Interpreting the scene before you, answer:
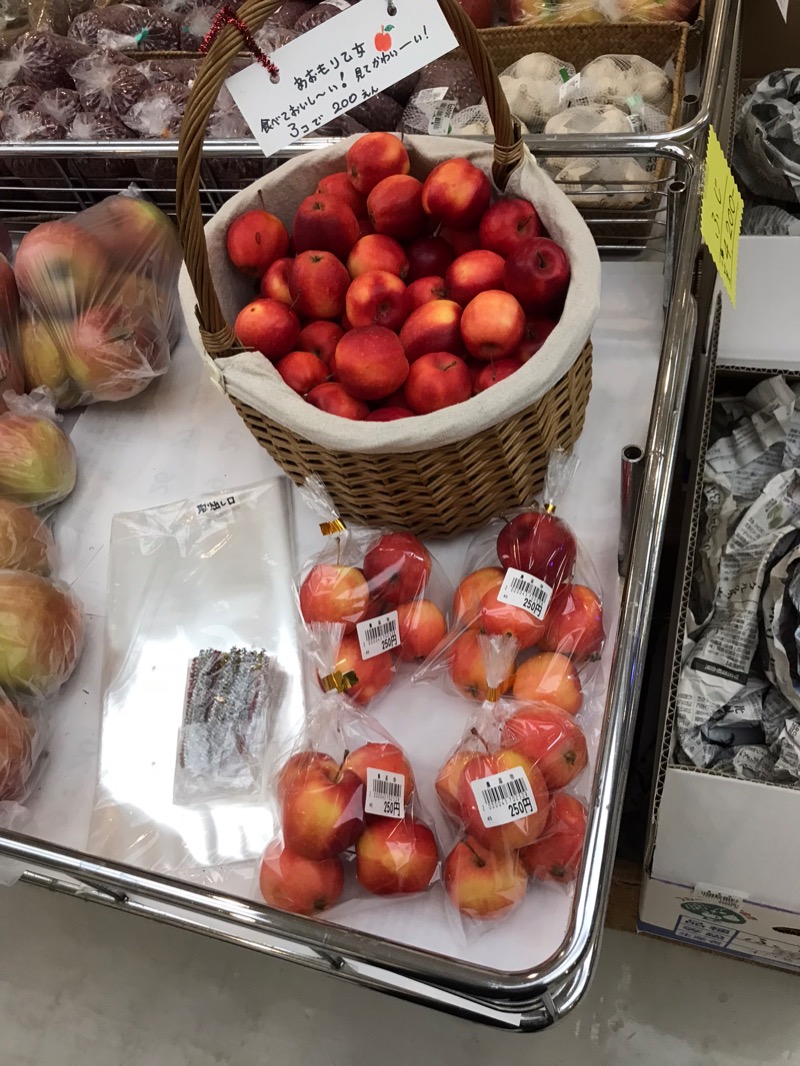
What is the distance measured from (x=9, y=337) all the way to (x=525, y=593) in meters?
0.71

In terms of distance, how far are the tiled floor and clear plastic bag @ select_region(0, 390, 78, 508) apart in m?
0.78

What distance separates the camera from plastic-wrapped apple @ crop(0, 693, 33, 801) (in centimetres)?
74

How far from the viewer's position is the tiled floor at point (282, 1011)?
1.12m

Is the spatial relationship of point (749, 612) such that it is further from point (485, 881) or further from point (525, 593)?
point (485, 881)

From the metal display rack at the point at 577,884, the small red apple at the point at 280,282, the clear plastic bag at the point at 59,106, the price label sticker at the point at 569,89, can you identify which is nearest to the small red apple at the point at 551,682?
the metal display rack at the point at 577,884

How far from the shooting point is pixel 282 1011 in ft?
3.99

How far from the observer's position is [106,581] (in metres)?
0.91

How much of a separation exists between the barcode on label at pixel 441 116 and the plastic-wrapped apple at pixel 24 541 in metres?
0.73

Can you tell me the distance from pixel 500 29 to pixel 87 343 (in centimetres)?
73

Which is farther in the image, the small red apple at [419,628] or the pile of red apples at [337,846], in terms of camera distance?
the small red apple at [419,628]

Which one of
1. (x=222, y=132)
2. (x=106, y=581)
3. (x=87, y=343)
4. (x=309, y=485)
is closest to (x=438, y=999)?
(x=309, y=485)

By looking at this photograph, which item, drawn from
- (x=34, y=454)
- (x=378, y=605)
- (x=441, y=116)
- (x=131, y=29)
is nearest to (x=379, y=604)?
(x=378, y=605)

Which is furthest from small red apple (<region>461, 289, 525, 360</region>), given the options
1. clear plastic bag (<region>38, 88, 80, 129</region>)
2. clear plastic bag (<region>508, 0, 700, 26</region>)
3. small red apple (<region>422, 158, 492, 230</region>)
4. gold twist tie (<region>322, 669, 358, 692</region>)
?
clear plastic bag (<region>38, 88, 80, 129</region>)

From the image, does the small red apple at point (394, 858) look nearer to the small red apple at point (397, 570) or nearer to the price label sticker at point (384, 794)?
the price label sticker at point (384, 794)
